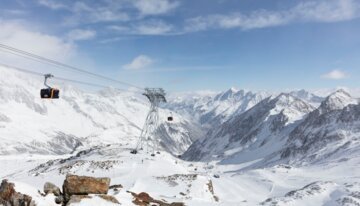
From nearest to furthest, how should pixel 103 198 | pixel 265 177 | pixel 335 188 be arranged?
pixel 103 198, pixel 335 188, pixel 265 177

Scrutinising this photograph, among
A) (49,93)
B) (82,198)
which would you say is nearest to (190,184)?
(49,93)

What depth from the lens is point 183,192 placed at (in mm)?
71688

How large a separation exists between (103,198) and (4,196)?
8.85 metres

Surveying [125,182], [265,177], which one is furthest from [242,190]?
[125,182]

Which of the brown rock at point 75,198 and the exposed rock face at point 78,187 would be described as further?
the exposed rock face at point 78,187

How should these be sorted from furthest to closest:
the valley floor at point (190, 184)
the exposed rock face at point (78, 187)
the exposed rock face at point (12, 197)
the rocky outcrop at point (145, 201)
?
1. the valley floor at point (190, 184)
2. the rocky outcrop at point (145, 201)
3. the exposed rock face at point (78, 187)
4. the exposed rock face at point (12, 197)

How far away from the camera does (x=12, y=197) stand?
124 ft

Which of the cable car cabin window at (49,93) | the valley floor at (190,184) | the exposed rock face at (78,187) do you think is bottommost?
the valley floor at (190,184)

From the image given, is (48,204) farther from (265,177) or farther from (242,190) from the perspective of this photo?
(265,177)

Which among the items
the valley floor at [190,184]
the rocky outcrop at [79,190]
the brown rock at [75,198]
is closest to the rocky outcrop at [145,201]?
the valley floor at [190,184]

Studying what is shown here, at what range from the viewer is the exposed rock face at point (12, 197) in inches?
1471

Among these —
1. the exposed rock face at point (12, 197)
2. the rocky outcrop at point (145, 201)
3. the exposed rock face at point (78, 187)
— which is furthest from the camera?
the rocky outcrop at point (145, 201)

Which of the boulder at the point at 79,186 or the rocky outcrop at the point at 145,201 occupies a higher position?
the boulder at the point at 79,186

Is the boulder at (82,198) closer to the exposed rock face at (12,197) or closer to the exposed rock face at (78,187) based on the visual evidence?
the exposed rock face at (78,187)
